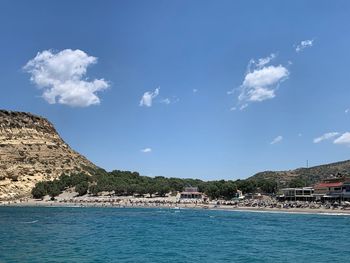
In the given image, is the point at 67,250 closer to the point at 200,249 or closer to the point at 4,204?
the point at 200,249

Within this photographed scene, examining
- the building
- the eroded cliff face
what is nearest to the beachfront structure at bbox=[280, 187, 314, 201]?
the building

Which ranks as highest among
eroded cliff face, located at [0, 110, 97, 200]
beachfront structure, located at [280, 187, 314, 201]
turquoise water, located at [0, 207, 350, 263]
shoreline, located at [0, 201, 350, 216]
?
eroded cliff face, located at [0, 110, 97, 200]

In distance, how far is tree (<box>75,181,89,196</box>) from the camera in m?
155

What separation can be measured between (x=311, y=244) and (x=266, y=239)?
5.67 metres

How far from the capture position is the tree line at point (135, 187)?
483ft

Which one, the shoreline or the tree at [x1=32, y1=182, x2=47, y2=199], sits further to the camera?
the tree at [x1=32, y1=182, x2=47, y2=199]

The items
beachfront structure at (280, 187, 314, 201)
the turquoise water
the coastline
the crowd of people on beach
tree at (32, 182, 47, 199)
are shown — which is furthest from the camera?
tree at (32, 182, 47, 199)

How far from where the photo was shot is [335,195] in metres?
115

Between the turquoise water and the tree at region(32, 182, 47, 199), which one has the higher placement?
the tree at region(32, 182, 47, 199)

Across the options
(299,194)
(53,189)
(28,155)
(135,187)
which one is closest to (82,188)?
(53,189)

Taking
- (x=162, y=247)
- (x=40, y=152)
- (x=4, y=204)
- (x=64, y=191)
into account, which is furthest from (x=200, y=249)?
(x=40, y=152)

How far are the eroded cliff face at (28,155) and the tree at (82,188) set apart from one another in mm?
14566

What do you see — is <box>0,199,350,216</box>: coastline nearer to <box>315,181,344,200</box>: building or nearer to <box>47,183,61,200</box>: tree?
<box>47,183,61,200</box>: tree

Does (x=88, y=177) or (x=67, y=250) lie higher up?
(x=88, y=177)
